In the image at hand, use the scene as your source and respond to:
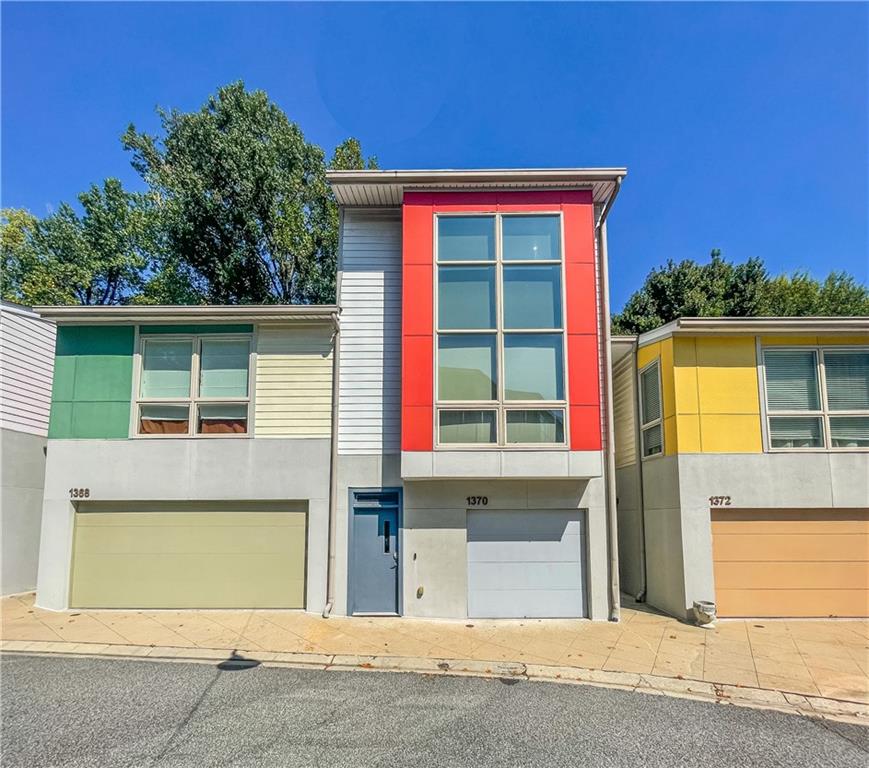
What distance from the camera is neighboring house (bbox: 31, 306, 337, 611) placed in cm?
972

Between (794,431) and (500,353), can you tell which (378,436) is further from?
(794,431)

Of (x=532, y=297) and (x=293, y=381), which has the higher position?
(x=532, y=297)

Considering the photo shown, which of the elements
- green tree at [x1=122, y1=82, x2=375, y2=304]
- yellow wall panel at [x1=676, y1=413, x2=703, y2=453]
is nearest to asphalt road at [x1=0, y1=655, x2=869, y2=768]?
yellow wall panel at [x1=676, y1=413, x2=703, y2=453]

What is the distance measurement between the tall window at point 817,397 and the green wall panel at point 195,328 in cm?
924

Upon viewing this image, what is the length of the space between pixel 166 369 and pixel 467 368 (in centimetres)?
539

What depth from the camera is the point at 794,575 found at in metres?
9.44

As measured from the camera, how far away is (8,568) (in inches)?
413

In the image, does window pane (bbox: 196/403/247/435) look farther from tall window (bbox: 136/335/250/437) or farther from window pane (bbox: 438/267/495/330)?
window pane (bbox: 438/267/495/330)

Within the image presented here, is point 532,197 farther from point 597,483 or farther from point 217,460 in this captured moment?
point 217,460

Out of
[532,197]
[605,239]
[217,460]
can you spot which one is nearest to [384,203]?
[532,197]

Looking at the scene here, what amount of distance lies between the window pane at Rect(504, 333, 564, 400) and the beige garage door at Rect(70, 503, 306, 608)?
14.1ft

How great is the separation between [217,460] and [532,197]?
23.3 feet

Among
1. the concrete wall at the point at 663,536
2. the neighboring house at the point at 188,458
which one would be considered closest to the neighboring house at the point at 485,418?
the neighboring house at the point at 188,458

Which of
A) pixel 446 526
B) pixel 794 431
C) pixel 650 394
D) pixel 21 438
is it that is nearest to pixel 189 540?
pixel 21 438
